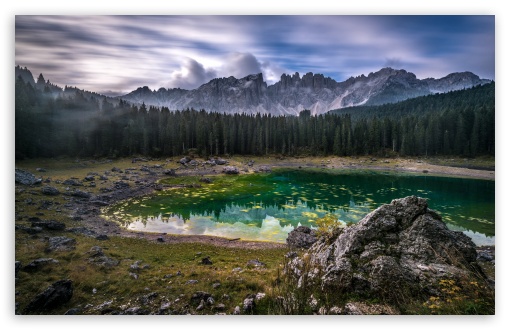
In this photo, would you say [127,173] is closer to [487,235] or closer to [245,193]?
[245,193]

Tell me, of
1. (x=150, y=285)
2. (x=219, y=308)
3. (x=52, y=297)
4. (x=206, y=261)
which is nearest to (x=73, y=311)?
(x=52, y=297)

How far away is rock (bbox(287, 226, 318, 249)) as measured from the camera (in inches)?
571

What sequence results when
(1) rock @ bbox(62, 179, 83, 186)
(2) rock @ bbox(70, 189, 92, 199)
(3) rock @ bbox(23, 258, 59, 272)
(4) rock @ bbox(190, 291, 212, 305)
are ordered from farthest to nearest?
(1) rock @ bbox(62, 179, 83, 186), (2) rock @ bbox(70, 189, 92, 199), (3) rock @ bbox(23, 258, 59, 272), (4) rock @ bbox(190, 291, 212, 305)

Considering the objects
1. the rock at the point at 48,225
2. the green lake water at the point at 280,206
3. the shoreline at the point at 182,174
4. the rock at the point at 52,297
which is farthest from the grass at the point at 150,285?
the green lake water at the point at 280,206

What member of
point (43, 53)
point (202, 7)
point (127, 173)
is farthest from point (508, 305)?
point (127, 173)

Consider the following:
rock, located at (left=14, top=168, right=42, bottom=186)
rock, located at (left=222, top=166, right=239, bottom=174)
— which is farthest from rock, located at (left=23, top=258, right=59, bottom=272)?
rock, located at (left=222, top=166, right=239, bottom=174)

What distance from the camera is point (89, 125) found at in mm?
24656

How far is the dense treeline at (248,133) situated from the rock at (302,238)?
13841 mm

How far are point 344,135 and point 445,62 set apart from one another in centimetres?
6281

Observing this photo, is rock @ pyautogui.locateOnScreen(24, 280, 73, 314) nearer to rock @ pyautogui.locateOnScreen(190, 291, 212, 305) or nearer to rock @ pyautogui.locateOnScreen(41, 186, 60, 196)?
rock @ pyautogui.locateOnScreen(190, 291, 212, 305)

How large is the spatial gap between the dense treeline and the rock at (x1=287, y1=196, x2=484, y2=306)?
1350 cm

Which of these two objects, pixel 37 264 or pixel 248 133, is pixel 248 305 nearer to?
pixel 37 264

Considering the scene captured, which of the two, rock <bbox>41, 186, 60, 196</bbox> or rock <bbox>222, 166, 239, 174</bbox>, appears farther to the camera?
rock <bbox>222, 166, 239, 174</bbox>

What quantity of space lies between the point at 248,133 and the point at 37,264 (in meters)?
68.3
